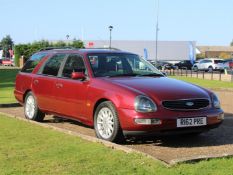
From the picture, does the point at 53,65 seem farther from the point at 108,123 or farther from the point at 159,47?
the point at 159,47

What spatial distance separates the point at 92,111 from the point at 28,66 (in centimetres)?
364

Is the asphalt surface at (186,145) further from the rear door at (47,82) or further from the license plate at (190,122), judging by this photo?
the rear door at (47,82)

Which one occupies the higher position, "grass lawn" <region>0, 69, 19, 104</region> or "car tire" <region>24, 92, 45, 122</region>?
"car tire" <region>24, 92, 45, 122</region>

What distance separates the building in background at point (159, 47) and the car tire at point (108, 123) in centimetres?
6425

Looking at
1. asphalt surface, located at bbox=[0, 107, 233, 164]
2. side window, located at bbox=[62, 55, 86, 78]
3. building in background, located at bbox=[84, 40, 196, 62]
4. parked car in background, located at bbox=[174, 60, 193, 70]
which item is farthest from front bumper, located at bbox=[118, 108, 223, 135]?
building in background, located at bbox=[84, 40, 196, 62]

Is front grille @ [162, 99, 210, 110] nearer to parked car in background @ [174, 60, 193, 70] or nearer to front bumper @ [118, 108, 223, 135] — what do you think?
front bumper @ [118, 108, 223, 135]

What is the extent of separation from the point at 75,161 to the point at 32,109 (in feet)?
15.7

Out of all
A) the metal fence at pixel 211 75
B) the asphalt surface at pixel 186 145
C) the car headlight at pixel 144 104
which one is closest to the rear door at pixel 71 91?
the asphalt surface at pixel 186 145

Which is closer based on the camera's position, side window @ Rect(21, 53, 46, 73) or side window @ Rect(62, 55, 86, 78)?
side window @ Rect(62, 55, 86, 78)

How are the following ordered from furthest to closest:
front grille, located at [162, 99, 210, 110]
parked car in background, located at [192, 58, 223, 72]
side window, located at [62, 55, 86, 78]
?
parked car in background, located at [192, 58, 223, 72]
side window, located at [62, 55, 86, 78]
front grille, located at [162, 99, 210, 110]

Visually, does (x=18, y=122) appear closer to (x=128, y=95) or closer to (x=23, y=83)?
(x=23, y=83)

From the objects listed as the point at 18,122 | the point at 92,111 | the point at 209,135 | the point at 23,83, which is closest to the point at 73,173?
the point at 92,111

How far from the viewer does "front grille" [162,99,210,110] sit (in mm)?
8297

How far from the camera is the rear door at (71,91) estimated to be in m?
9.62
